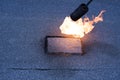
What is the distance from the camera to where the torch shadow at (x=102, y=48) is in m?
2.58

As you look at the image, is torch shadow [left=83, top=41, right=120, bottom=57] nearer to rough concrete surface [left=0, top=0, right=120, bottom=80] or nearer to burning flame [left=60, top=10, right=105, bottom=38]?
rough concrete surface [left=0, top=0, right=120, bottom=80]

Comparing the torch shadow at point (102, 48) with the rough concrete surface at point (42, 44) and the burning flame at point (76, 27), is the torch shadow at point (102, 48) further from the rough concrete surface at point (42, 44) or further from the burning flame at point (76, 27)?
the burning flame at point (76, 27)

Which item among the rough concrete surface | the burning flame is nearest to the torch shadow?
the rough concrete surface

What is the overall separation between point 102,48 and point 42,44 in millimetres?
655

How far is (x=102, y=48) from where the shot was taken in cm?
262

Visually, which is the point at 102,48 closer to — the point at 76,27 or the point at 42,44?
the point at 76,27

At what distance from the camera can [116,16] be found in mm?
3150

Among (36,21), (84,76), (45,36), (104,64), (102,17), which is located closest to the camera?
(84,76)

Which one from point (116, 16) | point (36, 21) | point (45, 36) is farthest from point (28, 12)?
point (116, 16)

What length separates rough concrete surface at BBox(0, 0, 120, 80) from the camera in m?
2.27

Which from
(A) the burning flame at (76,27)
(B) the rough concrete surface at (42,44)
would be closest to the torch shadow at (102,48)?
(B) the rough concrete surface at (42,44)

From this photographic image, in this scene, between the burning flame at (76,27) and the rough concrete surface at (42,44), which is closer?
the rough concrete surface at (42,44)

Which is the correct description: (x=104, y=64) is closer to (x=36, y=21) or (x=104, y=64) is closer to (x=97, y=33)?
(x=97, y=33)

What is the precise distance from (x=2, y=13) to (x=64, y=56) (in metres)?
0.99
